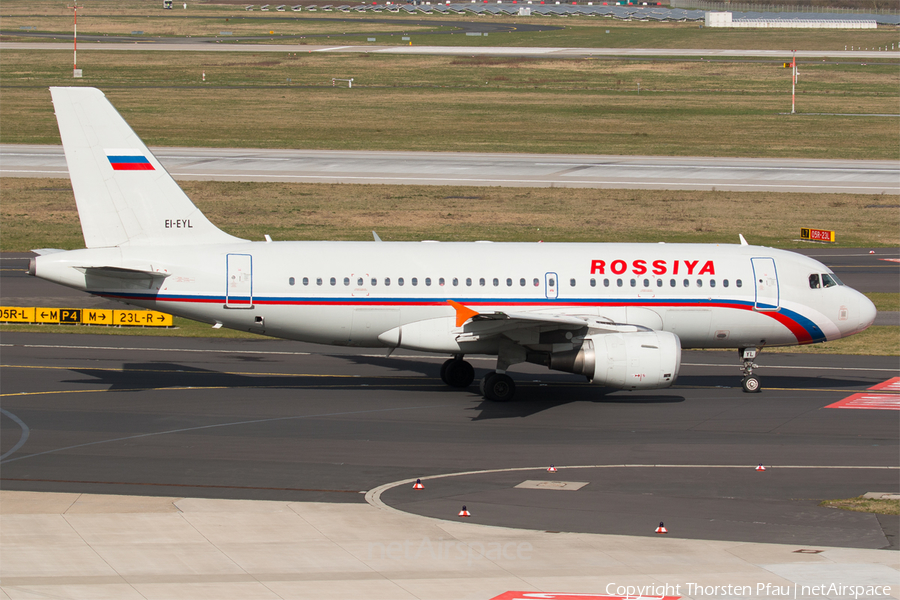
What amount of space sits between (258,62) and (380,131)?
169ft

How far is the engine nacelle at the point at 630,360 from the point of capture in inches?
1170

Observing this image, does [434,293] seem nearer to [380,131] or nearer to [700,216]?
[700,216]

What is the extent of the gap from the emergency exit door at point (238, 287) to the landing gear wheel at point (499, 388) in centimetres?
768

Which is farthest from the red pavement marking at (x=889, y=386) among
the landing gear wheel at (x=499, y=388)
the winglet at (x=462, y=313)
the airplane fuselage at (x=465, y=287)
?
the winglet at (x=462, y=313)

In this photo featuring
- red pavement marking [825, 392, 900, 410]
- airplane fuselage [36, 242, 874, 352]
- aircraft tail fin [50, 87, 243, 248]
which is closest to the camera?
airplane fuselage [36, 242, 874, 352]

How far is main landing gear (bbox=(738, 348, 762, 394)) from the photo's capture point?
110 ft

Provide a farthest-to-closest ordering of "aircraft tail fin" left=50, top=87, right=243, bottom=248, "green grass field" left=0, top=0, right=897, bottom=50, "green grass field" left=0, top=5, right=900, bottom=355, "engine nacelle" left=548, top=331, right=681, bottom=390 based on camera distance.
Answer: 1. "green grass field" left=0, top=0, right=897, bottom=50
2. "green grass field" left=0, top=5, right=900, bottom=355
3. "aircraft tail fin" left=50, top=87, right=243, bottom=248
4. "engine nacelle" left=548, top=331, right=681, bottom=390

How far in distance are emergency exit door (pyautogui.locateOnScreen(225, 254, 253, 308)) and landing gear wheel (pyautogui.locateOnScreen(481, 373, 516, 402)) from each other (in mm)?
7684
